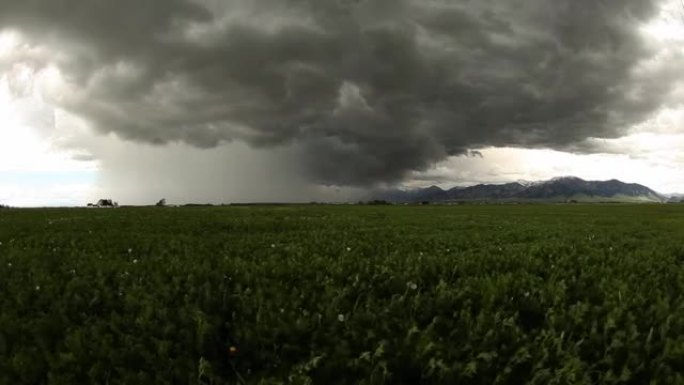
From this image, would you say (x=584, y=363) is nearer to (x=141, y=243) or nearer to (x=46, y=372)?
(x=46, y=372)

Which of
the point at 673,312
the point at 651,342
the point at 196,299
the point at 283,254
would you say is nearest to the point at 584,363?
the point at 651,342

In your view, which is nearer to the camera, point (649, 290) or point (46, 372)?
point (46, 372)

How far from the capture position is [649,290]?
7770 mm

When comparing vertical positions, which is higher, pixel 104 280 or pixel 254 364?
Result: pixel 104 280

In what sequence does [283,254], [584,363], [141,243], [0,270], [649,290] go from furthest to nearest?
[141,243], [283,254], [0,270], [649,290], [584,363]

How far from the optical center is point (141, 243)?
46.0ft

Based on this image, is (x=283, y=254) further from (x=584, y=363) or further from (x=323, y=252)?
(x=584, y=363)

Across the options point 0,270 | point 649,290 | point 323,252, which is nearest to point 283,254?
point 323,252

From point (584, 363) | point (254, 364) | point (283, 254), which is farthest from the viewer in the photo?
point (283, 254)

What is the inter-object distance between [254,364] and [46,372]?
6.32ft

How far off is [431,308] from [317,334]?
67.6 inches

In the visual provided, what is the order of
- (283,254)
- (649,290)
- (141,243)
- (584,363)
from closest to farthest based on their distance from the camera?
1. (584,363)
2. (649,290)
3. (283,254)
4. (141,243)

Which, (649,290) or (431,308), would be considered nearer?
(431,308)

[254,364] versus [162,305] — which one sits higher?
[162,305]
